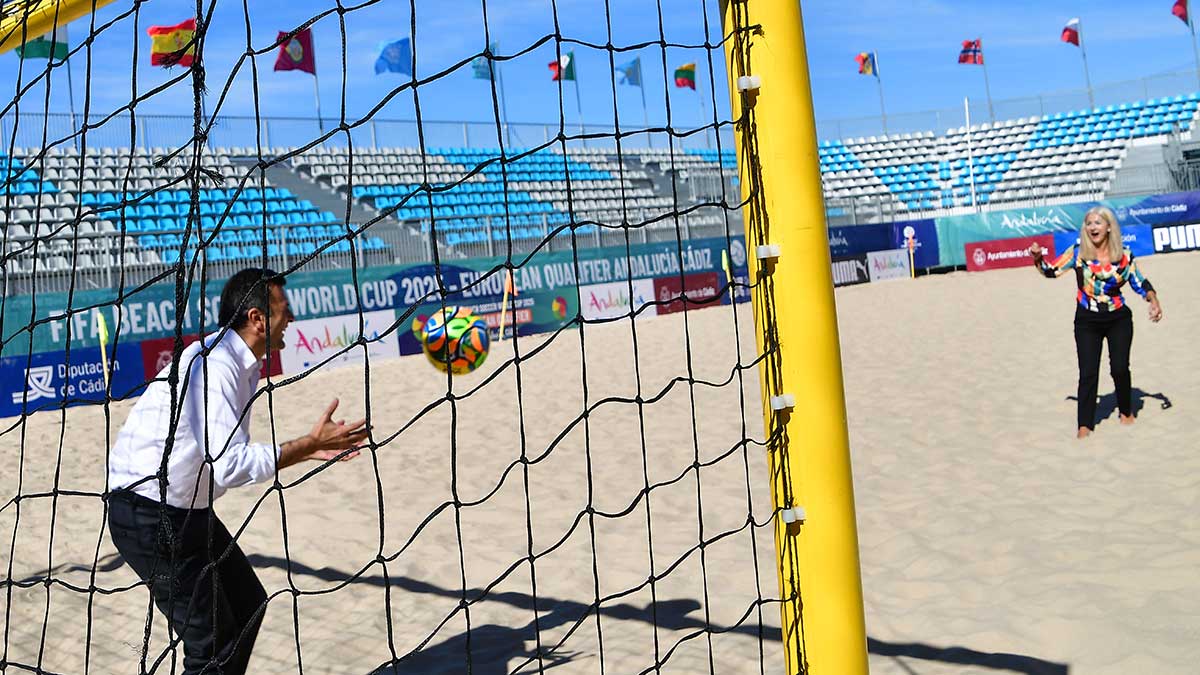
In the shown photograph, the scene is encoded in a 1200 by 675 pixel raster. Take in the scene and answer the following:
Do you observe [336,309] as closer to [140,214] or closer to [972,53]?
[140,214]

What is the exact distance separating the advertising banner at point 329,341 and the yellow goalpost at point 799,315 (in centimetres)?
1093

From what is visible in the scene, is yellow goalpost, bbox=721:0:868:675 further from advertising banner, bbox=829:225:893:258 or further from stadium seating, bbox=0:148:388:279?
advertising banner, bbox=829:225:893:258

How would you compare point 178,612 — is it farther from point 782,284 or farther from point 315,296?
point 315,296

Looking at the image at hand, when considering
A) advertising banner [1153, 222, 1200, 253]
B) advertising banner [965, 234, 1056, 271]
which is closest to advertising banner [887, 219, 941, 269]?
advertising banner [965, 234, 1056, 271]

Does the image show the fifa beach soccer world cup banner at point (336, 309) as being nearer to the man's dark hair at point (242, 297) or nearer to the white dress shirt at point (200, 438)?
the man's dark hair at point (242, 297)

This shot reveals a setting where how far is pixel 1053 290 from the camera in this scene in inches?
622

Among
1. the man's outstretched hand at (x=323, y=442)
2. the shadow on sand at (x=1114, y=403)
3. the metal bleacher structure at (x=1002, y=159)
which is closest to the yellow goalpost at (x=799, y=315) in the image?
the man's outstretched hand at (x=323, y=442)

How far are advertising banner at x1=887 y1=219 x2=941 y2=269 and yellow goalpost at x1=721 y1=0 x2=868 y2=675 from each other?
22.2 m

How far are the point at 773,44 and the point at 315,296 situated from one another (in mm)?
12076

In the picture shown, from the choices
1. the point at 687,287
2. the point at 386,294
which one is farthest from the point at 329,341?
the point at 687,287

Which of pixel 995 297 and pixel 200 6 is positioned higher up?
pixel 200 6

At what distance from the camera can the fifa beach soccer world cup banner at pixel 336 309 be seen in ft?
34.9

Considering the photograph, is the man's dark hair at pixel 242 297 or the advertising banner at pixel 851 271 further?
the advertising banner at pixel 851 271

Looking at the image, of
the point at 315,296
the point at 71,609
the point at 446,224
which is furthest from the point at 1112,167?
the point at 71,609
